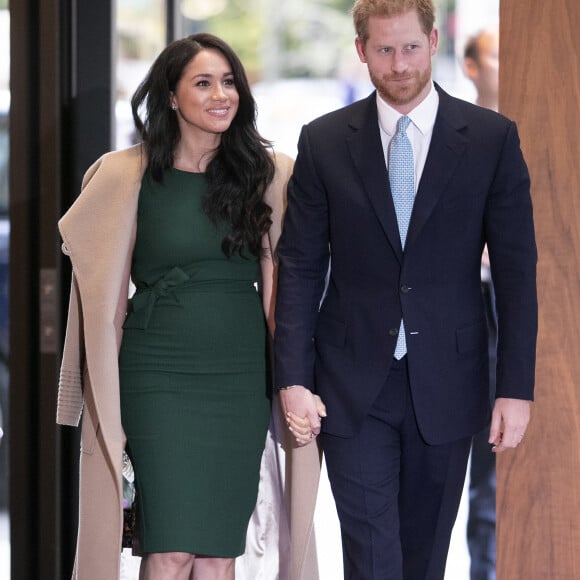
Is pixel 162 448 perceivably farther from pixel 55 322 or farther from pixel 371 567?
pixel 55 322

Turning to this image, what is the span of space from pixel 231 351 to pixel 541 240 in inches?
33.3

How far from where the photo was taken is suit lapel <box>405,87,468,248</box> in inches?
88.6

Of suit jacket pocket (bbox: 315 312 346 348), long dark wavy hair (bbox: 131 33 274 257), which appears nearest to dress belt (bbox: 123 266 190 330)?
long dark wavy hair (bbox: 131 33 274 257)

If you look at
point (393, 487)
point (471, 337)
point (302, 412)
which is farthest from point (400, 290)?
point (393, 487)

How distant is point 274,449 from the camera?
2.80 metres

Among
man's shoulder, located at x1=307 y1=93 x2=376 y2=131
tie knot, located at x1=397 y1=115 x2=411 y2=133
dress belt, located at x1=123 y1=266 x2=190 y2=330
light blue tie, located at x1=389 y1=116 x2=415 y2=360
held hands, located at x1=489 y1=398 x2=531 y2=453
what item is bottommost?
held hands, located at x1=489 y1=398 x2=531 y2=453

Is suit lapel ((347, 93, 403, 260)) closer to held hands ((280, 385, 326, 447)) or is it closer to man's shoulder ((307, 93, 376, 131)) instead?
man's shoulder ((307, 93, 376, 131))

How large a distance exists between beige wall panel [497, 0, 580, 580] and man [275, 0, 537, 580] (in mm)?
354

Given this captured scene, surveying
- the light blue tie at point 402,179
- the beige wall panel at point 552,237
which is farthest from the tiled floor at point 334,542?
the light blue tie at point 402,179

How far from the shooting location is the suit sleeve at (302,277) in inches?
92.5

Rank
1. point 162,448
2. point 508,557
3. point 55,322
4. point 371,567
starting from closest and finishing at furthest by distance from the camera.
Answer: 1. point 371,567
2. point 162,448
3. point 508,557
4. point 55,322

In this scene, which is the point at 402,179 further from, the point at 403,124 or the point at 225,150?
the point at 225,150

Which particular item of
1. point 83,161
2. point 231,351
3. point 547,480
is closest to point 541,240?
point 547,480

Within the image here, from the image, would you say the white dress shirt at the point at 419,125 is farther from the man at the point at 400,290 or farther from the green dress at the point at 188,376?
the green dress at the point at 188,376
